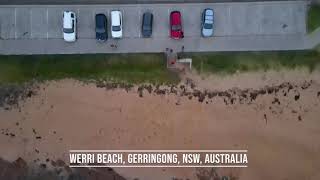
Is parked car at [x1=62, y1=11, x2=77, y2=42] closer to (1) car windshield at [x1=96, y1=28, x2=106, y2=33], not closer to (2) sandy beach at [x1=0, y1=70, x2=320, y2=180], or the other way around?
(1) car windshield at [x1=96, y1=28, x2=106, y2=33]

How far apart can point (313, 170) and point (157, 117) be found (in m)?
9.45

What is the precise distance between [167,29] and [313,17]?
27.4 ft

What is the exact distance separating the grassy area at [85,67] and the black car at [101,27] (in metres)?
1.15

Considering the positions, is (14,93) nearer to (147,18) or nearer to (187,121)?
(147,18)

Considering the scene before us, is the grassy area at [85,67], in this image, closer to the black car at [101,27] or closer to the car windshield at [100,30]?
the black car at [101,27]

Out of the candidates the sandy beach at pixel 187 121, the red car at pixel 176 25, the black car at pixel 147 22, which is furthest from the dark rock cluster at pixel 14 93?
the red car at pixel 176 25

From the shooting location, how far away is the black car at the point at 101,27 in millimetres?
35375

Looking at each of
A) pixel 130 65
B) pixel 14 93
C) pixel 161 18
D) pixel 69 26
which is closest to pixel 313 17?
pixel 161 18

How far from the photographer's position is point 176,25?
35.4 metres

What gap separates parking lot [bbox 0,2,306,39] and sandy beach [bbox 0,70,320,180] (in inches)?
110

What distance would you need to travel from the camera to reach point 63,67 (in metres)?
35.9

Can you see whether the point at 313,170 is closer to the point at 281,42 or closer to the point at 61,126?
the point at 281,42

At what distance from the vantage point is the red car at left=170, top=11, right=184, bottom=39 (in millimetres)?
35375

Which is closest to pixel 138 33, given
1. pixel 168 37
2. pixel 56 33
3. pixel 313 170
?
pixel 168 37
